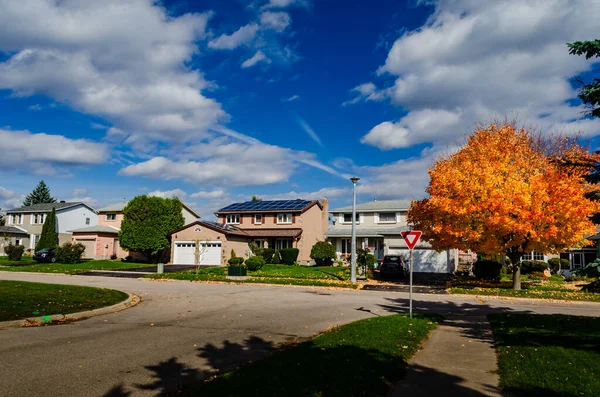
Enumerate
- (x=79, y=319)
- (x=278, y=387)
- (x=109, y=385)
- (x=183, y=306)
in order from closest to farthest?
(x=278, y=387), (x=109, y=385), (x=79, y=319), (x=183, y=306)

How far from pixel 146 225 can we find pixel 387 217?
80.6 ft

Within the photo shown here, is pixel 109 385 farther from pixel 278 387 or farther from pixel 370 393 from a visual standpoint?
pixel 370 393

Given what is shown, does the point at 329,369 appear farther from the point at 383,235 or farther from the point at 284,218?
the point at 284,218

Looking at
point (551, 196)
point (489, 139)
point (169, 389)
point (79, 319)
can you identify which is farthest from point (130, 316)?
point (489, 139)

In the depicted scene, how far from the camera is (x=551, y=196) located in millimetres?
20812

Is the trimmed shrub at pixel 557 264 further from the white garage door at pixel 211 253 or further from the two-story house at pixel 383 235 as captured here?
the white garage door at pixel 211 253

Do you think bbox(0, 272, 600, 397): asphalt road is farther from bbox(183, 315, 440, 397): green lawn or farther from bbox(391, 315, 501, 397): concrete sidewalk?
bbox(391, 315, 501, 397): concrete sidewalk

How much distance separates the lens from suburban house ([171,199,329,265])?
1619 inches

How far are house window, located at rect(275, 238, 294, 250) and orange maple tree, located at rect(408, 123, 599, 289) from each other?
20.7m

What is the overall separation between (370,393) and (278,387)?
4.27 feet

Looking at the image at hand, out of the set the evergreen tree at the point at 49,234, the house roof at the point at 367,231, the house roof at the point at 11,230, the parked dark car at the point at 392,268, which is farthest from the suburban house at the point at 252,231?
the house roof at the point at 11,230

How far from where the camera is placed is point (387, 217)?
44.9m

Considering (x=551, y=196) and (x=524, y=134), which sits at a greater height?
(x=524, y=134)

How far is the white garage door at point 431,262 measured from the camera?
37375 mm
